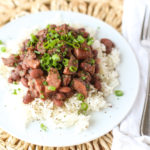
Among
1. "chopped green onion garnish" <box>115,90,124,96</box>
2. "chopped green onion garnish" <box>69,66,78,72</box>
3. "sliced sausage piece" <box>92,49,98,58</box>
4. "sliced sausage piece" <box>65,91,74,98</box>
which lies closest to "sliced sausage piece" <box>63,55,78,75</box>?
"chopped green onion garnish" <box>69,66,78,72</box>

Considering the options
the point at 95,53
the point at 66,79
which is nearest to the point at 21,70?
the point at 66,79

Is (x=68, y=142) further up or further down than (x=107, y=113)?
further down

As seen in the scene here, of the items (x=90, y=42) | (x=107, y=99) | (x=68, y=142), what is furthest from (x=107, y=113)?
(x=90, y=42)

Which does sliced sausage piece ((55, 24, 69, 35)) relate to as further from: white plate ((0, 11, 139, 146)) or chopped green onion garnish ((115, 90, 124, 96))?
chopped green onion garnish ((115, 90, 124, 96))

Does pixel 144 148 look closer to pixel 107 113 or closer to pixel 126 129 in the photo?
pixel 126 129

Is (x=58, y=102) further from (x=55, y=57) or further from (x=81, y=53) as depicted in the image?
(x=81, y=53)

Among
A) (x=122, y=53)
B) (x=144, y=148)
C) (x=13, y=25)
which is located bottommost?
(x=144, y=148)

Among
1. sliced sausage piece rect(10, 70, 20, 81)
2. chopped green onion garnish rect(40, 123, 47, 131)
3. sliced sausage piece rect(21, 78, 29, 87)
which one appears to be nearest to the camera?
chopped green onion garnish rect(40, 123, 47, 131)
